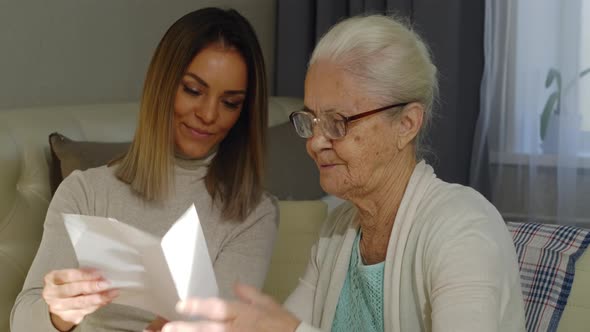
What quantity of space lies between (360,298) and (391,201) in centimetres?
18

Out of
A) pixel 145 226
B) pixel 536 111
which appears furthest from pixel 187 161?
pixel 536 111

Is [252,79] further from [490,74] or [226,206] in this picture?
[490,74]

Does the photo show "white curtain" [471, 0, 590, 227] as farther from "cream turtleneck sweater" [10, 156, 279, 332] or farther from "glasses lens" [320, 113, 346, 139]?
"glasses lens" [320, 113, 346, 139]

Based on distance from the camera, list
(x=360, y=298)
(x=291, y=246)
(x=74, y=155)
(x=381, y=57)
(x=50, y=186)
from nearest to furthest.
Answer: (x=381, y=57)
(x=360, y=298)
(x=74, y=155)
(x=50, y=186)
(x=291, y=246)

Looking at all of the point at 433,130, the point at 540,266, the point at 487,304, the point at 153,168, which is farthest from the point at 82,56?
the point at 487,304

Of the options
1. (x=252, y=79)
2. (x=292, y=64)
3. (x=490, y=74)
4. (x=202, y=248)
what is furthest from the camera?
(x=292, y=64)

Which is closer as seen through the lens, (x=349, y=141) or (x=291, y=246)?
(x=349, y=141)

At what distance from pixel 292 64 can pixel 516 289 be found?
204cm

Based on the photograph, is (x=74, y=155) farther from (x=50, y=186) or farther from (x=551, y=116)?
(x=551, y=116)

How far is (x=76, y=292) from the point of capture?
4.19 ft

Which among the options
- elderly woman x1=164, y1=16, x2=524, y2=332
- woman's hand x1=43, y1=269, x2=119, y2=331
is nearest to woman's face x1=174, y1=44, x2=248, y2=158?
elderly woman x1=164, y1=16, x2=524, y2=332

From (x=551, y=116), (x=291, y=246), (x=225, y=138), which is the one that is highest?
(x=225, y=138)

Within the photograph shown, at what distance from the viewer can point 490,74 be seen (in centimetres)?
293

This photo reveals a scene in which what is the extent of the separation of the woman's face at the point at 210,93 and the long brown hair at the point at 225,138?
0.02 metres
